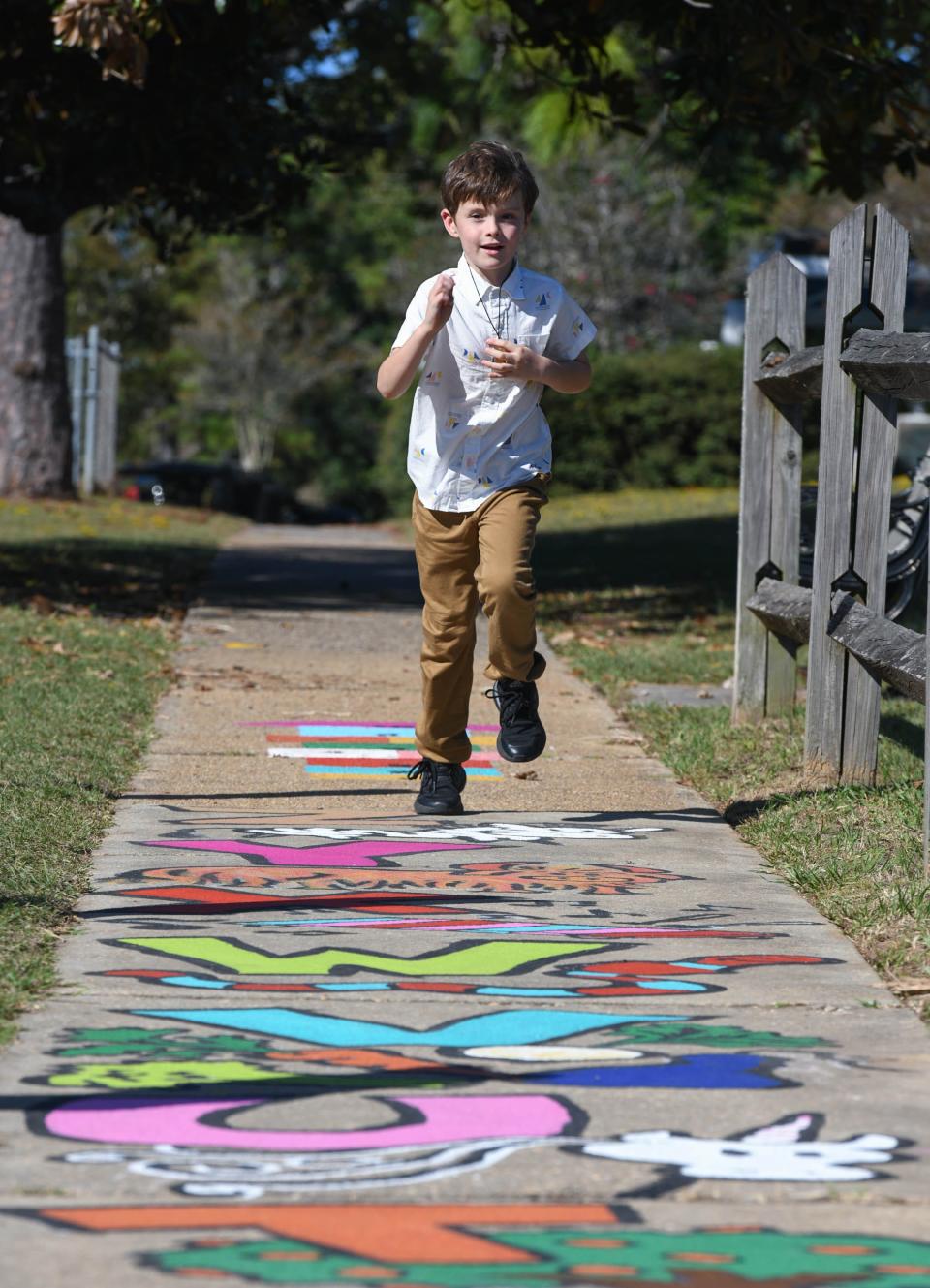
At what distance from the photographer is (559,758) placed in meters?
6.63

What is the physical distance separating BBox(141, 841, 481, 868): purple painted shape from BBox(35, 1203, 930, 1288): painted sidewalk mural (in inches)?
92.1

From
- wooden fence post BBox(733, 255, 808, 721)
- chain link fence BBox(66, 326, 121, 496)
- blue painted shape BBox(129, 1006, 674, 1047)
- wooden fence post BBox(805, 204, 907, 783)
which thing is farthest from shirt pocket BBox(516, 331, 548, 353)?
chain link fence BBox(66, 326, 121, 496)

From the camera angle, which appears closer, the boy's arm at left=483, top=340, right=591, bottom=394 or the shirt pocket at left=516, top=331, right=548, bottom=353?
the boy's arm at left=483, top=340, right=591, bottom=394

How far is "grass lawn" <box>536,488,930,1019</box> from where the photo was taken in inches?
171

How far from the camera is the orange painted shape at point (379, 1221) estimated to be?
2.39 m

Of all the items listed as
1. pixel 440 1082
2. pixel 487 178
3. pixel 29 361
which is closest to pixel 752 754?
pixel 487 178

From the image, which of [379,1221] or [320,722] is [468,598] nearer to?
[320,722]

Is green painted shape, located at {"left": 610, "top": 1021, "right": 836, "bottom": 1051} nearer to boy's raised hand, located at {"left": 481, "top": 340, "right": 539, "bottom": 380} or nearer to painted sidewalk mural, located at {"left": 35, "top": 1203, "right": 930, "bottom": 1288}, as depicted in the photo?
painted sidewalk mural, located at {"left": 35, "top": 1203, "right": 930, "bottom": 1288}

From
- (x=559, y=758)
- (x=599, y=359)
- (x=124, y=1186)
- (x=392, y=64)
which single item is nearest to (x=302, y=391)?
(x=599, y=359)

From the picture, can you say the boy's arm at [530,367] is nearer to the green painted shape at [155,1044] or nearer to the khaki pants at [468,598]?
the khaki pants at [468,598]

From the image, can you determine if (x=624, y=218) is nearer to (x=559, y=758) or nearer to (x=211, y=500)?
(x=211, y=500)

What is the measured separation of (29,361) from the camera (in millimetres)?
20266

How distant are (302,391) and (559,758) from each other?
44.5 metres

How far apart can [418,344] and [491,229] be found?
377 mm
